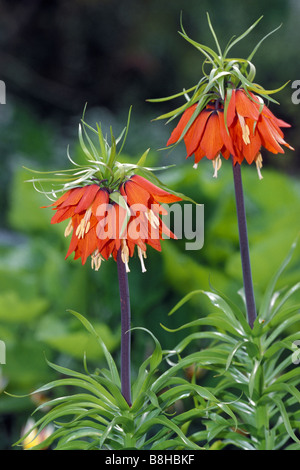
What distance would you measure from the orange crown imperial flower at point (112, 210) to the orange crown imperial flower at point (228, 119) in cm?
6

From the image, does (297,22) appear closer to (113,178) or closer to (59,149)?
(59,149)

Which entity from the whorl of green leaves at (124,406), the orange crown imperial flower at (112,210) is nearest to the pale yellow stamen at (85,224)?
the orange crown imperial flower at (112,210)

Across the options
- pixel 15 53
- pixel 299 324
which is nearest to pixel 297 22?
pixel 15 53

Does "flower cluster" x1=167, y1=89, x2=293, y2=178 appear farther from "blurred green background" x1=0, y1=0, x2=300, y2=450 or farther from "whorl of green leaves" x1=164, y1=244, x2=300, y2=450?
"blurred green background" x1=0, y1=0, x2=300, y2=450

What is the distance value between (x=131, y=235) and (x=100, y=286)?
99 centimetres

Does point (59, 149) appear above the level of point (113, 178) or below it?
above

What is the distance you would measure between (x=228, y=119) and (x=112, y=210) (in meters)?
0.13

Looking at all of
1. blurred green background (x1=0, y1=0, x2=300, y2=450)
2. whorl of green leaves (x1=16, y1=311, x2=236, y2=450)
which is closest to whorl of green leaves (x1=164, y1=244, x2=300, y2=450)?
whorl of green leaves (x1=16, y1=311, x2=236, y2=450)

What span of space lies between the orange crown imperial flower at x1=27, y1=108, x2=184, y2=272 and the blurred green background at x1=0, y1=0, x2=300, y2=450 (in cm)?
30

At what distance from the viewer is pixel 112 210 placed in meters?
0.49

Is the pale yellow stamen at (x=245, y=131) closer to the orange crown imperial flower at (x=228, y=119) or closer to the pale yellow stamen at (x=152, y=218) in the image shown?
the orange crown imperial flower at (x=228, y=119)

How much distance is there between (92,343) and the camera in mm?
1264

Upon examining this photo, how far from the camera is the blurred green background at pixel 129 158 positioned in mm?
1374

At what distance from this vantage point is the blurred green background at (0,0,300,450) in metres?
1.37
